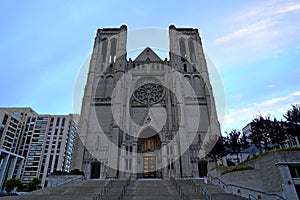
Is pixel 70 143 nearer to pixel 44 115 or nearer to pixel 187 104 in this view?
pixel 44 115

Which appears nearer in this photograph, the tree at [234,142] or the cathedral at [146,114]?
the tree at [234,142]

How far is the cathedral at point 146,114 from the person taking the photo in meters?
25.1

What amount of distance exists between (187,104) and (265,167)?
19254 mm

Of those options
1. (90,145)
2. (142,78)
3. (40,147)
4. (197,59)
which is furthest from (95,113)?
(40,147)

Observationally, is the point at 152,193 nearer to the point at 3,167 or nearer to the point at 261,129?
the point at 261,129

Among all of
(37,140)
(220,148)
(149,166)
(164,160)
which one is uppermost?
(37,140)

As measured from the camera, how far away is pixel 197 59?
119 ft

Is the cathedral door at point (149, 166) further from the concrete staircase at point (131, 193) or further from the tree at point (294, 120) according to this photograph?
the tree at point (294, 120)

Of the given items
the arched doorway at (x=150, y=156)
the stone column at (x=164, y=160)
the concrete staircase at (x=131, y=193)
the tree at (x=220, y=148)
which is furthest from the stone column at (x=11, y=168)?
the tree at (x=220, y=148)

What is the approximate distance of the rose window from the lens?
31.1 metres

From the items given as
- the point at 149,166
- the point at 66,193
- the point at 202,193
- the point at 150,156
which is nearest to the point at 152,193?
the point at 202,193

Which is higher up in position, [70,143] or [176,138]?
[70,143]

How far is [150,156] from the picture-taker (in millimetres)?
26797

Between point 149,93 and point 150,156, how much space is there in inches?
394
